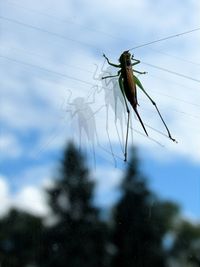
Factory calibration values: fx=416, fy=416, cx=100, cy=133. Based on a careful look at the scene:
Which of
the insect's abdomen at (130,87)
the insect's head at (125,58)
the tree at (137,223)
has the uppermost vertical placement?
the insect's head at (125,58)

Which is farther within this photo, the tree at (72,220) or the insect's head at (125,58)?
the insect's head at (125,58)

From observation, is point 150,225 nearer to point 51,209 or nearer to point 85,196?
point 85,196

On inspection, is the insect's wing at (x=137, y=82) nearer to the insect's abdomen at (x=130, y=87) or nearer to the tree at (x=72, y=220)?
the insect's abdomen at (x=130, y=87)

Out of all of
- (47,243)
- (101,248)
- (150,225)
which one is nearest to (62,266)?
(47,243)

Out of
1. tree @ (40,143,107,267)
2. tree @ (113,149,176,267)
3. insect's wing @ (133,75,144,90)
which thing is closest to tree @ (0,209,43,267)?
tree @ (40,143,107,267)

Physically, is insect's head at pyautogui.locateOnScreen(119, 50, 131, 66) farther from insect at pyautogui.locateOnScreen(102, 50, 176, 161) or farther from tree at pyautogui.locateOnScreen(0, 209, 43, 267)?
tree at pyautogui.locateOnScreen(0, 209, 43, 267)

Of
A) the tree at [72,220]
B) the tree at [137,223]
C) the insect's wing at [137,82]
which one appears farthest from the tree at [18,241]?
the insect's wing at [137,82]
